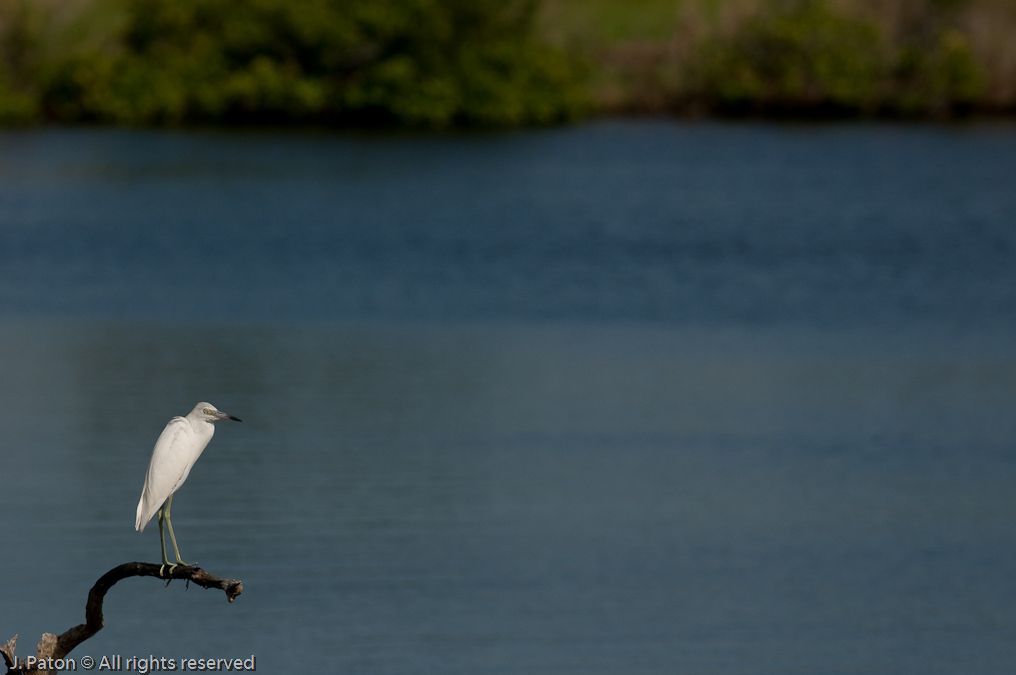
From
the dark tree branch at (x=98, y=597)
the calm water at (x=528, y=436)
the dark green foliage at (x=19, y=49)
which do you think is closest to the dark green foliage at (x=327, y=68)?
the dark green foliage at (x=19, y=49)

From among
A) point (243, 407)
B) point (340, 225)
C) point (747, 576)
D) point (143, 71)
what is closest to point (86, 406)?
point (243, 407)

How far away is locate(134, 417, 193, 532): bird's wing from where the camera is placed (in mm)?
6309

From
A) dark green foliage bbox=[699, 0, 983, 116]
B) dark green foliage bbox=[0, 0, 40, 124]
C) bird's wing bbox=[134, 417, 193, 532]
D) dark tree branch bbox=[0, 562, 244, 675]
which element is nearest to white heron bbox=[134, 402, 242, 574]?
bird's wing bbox=[134, 417, 193, 532]

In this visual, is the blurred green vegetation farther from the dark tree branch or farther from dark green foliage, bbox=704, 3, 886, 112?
the dark tree branch

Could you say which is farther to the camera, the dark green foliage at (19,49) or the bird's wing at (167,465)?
the dark green foliage at (19,49)

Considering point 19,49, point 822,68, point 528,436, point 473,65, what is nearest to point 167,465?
point 528,436

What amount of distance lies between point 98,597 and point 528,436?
9.24 metres

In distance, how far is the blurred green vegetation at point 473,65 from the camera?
198 ft

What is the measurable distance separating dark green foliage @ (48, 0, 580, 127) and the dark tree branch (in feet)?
180

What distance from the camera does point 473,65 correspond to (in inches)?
2366

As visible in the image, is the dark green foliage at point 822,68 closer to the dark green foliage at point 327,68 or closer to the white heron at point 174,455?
the dark green foliage at point 327,68

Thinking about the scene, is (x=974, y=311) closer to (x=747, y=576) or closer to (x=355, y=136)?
(x=747, y=576)

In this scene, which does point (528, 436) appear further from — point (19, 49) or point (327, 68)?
point (19, 49)

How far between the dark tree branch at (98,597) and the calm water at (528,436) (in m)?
3.68
